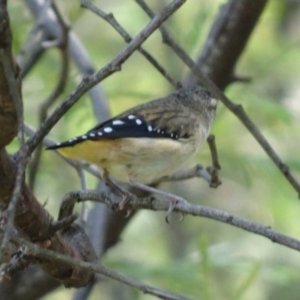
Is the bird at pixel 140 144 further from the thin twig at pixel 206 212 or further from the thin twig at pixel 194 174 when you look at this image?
the thin twig at pixel 206 212

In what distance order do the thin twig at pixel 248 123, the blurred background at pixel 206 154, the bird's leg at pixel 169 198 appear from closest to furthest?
1. the bird's leg at pixel 169 198
2. the thin twig at pixel 248 123
3. the blurred background at pixel 206 154

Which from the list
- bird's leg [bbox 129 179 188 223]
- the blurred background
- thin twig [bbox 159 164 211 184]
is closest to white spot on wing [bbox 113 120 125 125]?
bird's leg [bbox 129 179 188 223]

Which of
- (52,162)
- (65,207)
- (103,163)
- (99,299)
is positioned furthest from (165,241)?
(65,207)

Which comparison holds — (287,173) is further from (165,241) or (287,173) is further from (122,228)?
(165,241)

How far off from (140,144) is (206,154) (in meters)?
0.95

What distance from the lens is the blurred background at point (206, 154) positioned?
13.3ft

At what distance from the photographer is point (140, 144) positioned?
331cm

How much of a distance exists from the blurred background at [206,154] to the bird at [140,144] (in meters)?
0.52

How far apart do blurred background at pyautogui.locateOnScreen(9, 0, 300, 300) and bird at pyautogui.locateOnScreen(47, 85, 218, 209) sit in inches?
20.4

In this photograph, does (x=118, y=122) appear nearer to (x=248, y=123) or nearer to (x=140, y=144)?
(x=140, y=144)

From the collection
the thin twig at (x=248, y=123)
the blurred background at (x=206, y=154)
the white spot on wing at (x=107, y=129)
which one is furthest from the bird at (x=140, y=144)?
the blurred background at (x=206, y=154)

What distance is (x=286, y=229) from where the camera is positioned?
18.4 ft

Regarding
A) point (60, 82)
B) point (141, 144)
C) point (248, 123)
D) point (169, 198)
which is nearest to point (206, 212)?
point (169, 198)

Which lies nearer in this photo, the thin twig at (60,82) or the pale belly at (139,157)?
the pale belly at (139,157)
